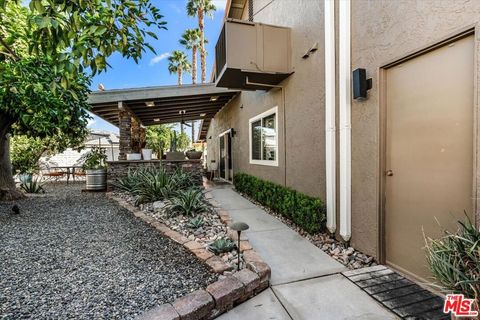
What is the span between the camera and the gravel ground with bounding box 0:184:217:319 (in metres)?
2.29

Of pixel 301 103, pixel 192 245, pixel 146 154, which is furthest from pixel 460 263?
pixel 146 154

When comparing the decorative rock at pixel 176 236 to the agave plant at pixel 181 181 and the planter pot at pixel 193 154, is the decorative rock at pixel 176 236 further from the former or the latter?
the planter pot at pixel 193 154

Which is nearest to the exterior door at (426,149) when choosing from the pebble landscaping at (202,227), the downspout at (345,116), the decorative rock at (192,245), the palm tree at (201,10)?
the downspout at (345,116)

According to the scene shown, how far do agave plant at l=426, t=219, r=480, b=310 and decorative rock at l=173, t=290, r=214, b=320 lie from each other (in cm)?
190

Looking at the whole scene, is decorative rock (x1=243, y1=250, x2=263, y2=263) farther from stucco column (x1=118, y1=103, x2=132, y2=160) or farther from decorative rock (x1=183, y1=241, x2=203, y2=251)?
stucco column (x1=118, y1=103, x2=132, y2=160)

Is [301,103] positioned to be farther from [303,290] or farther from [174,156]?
[174,156]

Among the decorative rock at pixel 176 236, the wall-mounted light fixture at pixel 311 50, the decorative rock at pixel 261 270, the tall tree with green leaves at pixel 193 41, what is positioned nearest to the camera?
the decorative rock at pixel 261 270

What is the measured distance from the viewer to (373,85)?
3.16 meters

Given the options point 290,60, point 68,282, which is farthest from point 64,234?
point 290,60

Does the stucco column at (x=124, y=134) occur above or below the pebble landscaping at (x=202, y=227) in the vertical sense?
above

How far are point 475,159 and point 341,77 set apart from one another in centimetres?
200

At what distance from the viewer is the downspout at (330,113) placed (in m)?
3.84

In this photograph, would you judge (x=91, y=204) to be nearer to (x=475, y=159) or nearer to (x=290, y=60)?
(x=290, y=60)

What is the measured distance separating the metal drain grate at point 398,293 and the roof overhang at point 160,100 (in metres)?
7.62
